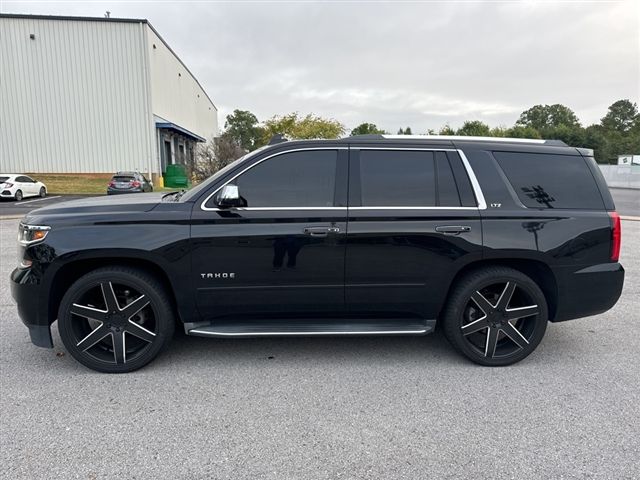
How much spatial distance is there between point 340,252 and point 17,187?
23.1 metres

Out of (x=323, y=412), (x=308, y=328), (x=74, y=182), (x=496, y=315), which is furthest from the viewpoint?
(x=74, y=182)

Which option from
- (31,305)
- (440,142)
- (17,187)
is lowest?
(31,305)

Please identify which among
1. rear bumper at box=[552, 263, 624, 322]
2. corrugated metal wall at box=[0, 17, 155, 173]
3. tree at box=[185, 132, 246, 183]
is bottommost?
rear bumper at box=[552, 263, 624, 322]

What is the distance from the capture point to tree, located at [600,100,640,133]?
78.2 meters

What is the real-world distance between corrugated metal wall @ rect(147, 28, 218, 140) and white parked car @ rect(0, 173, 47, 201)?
9386mm

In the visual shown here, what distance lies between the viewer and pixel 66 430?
2.64 m

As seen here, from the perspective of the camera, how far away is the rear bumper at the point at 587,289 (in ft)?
11.6

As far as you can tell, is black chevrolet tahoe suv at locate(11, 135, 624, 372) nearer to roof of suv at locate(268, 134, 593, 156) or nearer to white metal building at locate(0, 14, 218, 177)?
roof of suv at locate(268, 134, 593, 156)

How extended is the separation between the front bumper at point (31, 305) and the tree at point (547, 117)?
89007 millimetres

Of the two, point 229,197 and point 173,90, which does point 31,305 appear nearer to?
point 229,197

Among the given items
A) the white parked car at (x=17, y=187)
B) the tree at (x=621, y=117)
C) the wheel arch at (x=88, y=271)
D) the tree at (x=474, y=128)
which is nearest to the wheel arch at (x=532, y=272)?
the wheel arch at (x=88, y=271)

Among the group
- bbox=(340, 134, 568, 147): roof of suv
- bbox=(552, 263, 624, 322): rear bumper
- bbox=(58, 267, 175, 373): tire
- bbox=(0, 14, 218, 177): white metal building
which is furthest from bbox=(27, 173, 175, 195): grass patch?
bbox=(552, 263, 624, 322): rear bumper

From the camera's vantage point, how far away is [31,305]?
328 cm

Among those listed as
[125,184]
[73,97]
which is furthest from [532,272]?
[73,97]
